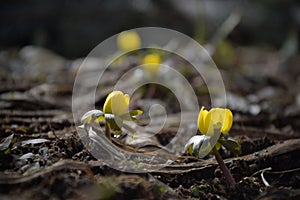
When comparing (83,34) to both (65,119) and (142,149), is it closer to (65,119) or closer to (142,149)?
(65,119)

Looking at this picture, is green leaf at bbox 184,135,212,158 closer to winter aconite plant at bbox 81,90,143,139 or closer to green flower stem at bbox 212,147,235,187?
green flower stem at bbox 212,147,235,187

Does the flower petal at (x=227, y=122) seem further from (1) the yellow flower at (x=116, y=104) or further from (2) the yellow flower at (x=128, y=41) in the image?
(2) the yellow flower at (x=128, y=41)

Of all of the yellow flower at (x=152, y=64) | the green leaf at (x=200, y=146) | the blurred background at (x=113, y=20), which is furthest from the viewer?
the blurred background at (x=113, y=20)

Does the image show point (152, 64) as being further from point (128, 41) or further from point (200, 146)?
point (200, 146)

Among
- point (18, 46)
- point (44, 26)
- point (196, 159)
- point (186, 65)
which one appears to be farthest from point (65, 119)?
point (44, 26)

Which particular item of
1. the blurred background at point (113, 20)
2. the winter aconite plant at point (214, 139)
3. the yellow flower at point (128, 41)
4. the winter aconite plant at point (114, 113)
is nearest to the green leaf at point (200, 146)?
the winter aconite plant at point (214, 139)

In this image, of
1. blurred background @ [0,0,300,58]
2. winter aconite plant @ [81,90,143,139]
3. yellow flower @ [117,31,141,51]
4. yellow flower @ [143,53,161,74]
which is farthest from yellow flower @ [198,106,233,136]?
blurred background @ [0,0,300,58]

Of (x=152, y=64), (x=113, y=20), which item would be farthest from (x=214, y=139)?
(x=113, y=20)
